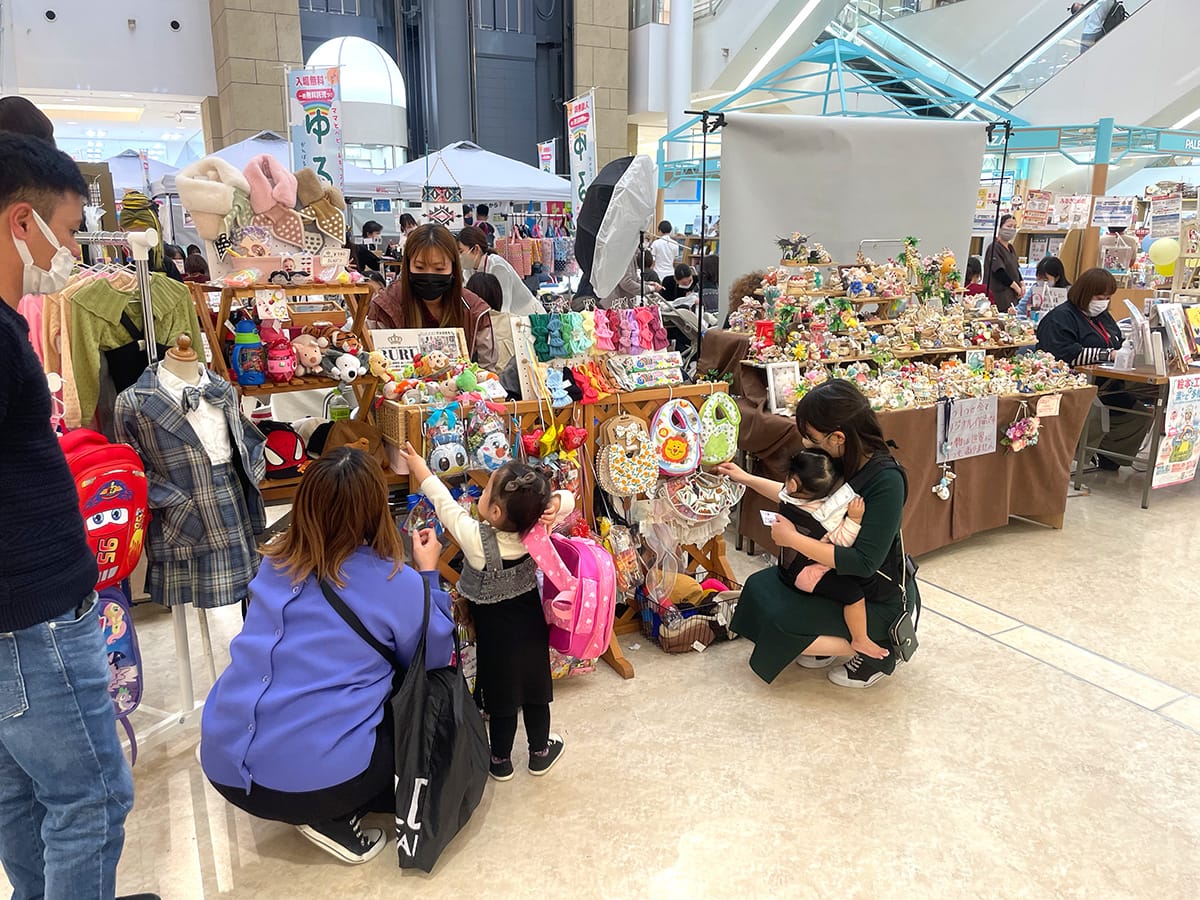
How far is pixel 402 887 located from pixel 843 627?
167cm

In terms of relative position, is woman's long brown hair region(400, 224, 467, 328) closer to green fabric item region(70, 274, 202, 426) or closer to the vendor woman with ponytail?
the vendor woman with ponytail

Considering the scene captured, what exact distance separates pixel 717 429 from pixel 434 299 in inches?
48.9

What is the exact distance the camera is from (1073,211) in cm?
823

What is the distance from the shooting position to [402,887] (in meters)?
2.05

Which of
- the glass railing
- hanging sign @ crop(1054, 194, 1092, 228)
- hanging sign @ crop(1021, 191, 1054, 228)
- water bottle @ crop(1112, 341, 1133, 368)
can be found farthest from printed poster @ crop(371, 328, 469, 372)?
the glass railing

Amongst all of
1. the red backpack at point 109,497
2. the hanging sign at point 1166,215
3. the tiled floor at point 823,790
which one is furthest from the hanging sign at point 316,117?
the hanging sign at point 1166,215

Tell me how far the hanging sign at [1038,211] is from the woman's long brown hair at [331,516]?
9.01m

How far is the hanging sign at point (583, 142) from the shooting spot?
20.5ft

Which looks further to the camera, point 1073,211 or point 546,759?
point 1073,211

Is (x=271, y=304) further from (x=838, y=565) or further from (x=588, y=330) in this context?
(x=838, y=565)

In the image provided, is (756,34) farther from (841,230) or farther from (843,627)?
(843,627)

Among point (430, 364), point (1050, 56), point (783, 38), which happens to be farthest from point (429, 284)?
point (783, 38)

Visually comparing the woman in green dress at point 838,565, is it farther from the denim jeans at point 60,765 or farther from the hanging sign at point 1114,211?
the hanging sign at point 1114,211

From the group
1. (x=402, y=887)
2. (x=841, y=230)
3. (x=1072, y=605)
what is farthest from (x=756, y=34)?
(x=402, y=887)
